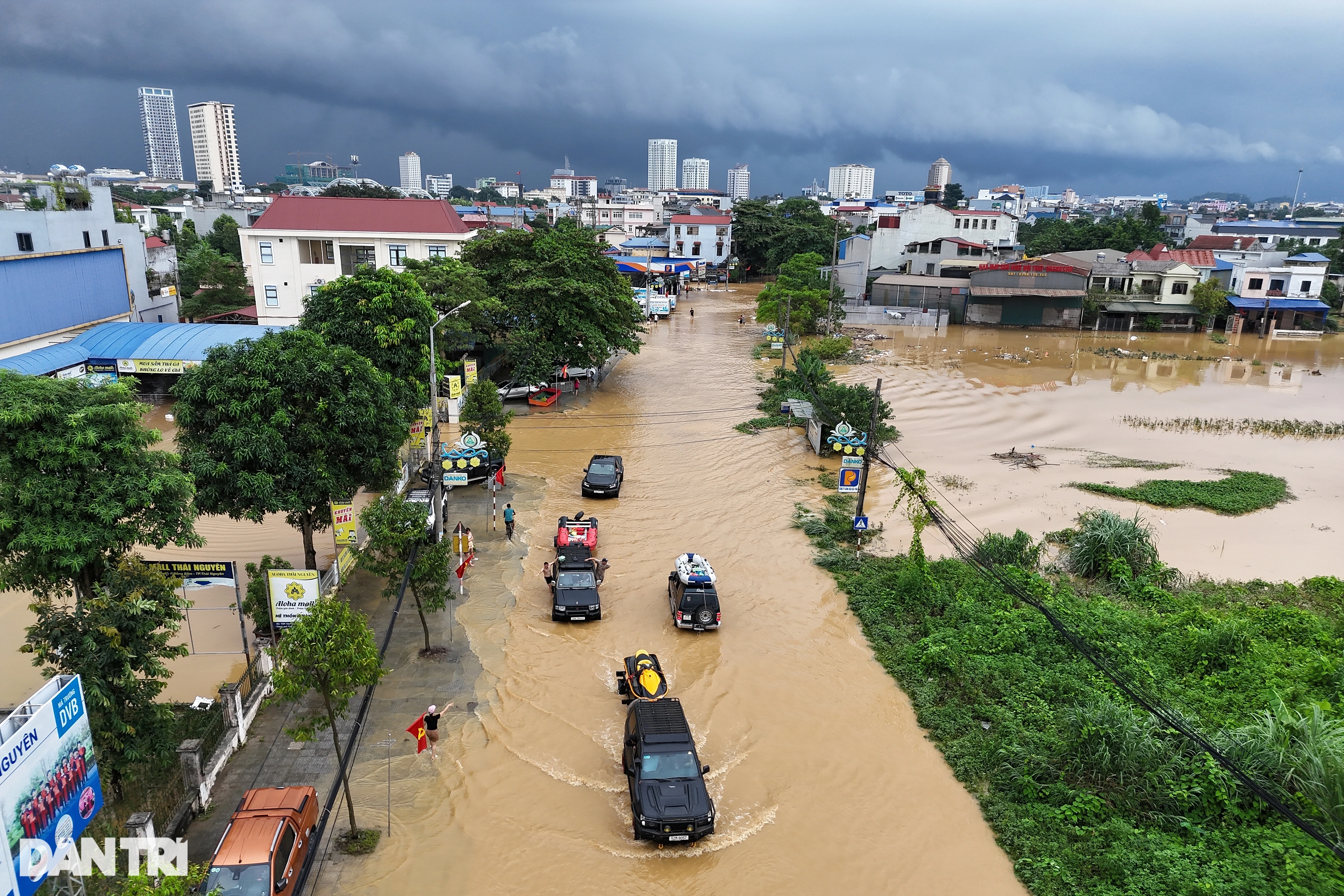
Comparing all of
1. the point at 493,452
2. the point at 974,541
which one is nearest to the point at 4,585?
the point at 493,452

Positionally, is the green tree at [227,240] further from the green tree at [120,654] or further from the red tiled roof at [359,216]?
the green tree at [120,654]

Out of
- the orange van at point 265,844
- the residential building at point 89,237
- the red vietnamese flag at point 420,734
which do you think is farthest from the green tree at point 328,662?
the residential building at point 89,237

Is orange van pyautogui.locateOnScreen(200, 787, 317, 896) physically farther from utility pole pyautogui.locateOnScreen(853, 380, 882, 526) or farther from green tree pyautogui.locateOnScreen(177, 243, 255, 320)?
green tree pyautogui.locateOnScreen(177, 243, 255, 320)

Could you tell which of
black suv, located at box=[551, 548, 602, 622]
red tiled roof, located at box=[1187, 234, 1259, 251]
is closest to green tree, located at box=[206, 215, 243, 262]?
black suv, located at box=[551, 548, 602, 622]

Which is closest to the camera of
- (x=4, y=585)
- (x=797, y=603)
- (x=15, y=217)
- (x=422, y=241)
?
(x=4, y=585)

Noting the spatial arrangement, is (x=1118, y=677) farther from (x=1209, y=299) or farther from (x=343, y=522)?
(x=1209, y=299)

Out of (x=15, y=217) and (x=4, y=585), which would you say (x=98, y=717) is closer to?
(x=4, y=585)

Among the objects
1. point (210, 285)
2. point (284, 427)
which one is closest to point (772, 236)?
point (210, 285)
